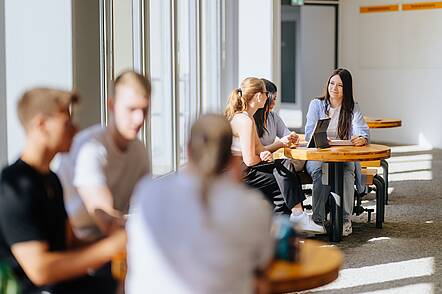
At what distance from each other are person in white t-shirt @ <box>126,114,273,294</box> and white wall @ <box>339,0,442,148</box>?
12.3 meters

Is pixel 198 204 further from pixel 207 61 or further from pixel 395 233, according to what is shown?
pixel 207 61

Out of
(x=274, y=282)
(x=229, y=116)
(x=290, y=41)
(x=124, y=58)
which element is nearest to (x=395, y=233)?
(x=229, y=116)

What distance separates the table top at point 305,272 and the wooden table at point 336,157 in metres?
3.40

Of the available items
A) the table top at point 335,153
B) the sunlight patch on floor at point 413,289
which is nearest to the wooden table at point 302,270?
the sunlight patch on floor at point 413,289

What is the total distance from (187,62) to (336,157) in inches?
156

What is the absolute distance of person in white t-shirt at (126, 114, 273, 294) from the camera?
2539mm

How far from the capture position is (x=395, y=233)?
739cm

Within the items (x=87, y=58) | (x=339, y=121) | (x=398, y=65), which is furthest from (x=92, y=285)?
(x=398, y=65)

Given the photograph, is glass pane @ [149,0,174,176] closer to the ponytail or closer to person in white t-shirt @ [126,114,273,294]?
the ponytail

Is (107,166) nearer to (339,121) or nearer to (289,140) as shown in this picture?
(289,140)

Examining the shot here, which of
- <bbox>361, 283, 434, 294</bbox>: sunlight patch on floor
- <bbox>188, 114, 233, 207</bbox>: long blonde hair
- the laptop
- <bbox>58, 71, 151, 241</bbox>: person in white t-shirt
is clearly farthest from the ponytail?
<bbox>188, 114, 233, 207</bbox>: long blonde hair

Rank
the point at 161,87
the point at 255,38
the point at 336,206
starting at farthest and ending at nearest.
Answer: the point at 255,38 < the point at 161,87 < the point at 336,206

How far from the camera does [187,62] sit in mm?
10156

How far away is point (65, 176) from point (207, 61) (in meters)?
7.61
